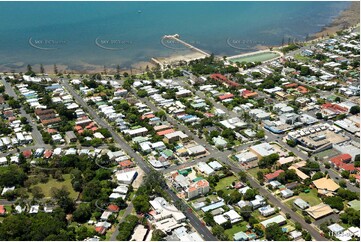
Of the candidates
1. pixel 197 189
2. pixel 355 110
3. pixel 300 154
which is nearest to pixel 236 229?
pixel 197 189

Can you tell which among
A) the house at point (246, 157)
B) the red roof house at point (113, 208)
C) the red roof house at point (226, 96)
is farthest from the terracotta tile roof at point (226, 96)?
the red roof house at point (113, 208)

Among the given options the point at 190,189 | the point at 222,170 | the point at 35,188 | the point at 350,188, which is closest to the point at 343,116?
the point at 350,188

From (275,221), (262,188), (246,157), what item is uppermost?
(246,157)

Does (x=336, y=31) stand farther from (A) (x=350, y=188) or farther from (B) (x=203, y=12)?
(A) (x=350, y=188)

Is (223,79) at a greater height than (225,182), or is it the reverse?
(223,79)

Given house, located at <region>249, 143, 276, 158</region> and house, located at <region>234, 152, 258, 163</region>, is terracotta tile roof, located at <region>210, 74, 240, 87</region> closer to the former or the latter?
house, located at <region>249, 143, 276, 158</region>

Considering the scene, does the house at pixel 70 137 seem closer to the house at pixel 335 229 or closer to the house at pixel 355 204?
the house at pixel 335 229

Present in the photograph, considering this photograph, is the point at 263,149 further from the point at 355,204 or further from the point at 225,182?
the point at 355,204
